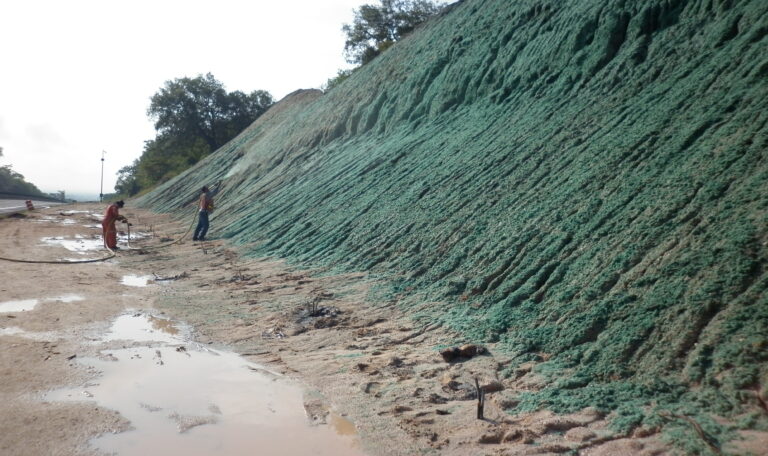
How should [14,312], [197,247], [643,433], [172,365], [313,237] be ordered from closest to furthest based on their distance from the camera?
[643,433] → [172,365] → [14,312] → [313,237] → [197,247]

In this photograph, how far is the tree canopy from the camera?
40.5 m

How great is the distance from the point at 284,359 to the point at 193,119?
126ft

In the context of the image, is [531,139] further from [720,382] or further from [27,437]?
[27,437]

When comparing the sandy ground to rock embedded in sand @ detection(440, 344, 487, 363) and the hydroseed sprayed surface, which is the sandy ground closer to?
rock embedded in sand @ detection(440, 344, 487, 363)

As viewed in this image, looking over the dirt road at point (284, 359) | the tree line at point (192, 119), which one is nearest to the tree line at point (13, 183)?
the tree line at point (192, 119)

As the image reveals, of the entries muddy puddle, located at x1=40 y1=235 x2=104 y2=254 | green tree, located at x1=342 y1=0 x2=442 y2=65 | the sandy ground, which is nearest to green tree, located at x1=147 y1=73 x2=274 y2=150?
green tree, located at x1=342 y1=0 x2=442 y2=65

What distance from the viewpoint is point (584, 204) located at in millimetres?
6457

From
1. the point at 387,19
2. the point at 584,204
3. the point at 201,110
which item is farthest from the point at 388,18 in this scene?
the point at 584,204

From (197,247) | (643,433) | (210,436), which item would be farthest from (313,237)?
(643,433)

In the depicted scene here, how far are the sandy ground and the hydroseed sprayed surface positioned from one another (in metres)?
0.30

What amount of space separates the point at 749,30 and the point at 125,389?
7.99 meters

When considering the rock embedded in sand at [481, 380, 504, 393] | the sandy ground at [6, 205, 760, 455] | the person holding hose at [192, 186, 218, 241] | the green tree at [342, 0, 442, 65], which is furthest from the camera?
the green tree at [342, 0, 442, 65]

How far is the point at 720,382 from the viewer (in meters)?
3.65

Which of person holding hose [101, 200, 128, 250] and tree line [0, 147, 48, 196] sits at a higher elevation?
tree line [0, 147, 48, 196]
